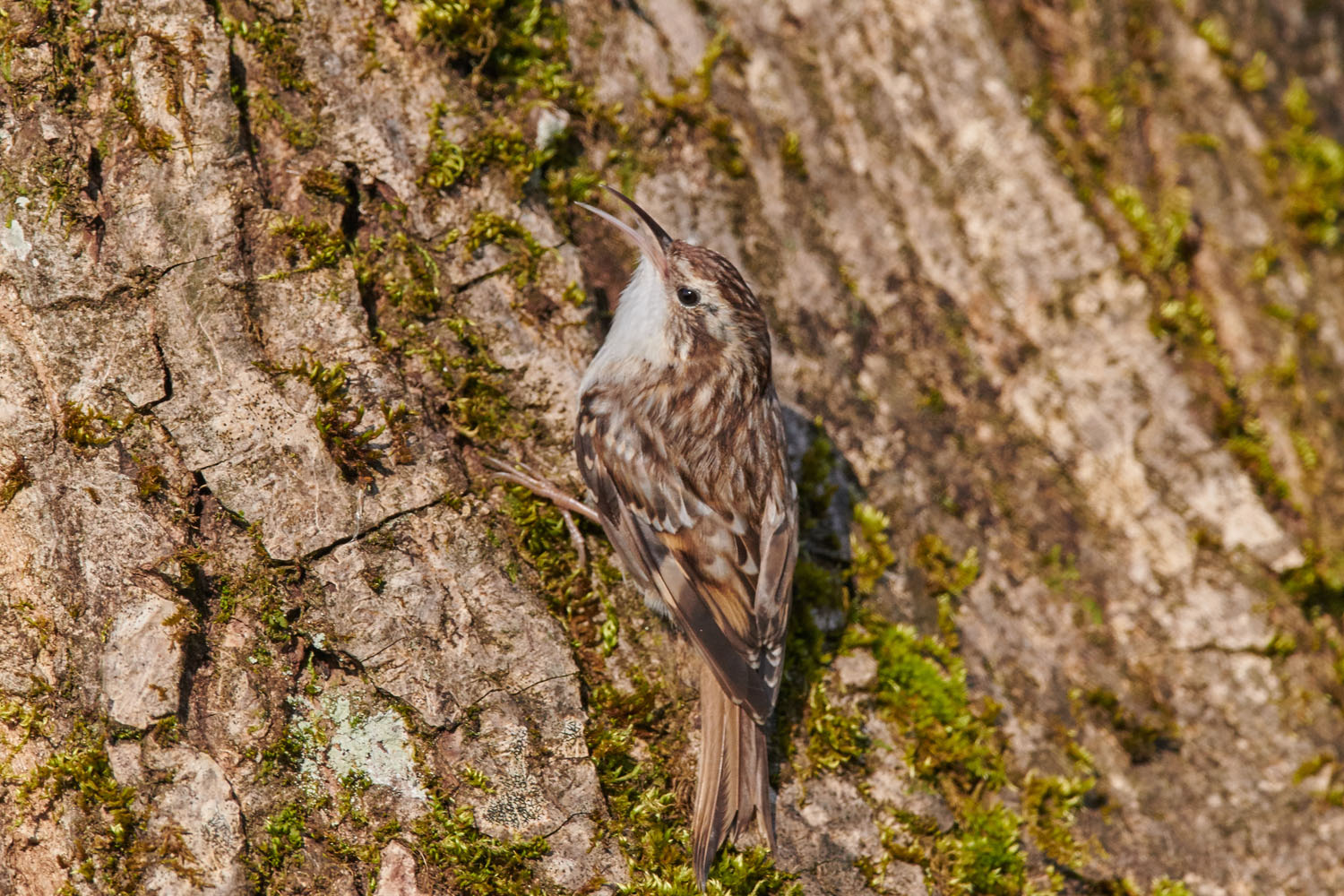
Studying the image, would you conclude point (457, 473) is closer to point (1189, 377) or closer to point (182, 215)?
point (182, 215)

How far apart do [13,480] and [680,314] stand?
185 centimetres

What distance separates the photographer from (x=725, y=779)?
245cm

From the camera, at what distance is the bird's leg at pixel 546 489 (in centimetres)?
262

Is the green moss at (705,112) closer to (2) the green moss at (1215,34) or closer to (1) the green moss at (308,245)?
(1) the green moss at (308,245)

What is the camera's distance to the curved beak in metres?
2.95

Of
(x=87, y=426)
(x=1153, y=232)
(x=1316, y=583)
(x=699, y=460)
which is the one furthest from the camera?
(x=1153, y=232)

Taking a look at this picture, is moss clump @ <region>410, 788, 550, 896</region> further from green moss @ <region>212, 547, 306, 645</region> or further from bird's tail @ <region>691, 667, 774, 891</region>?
green moss @ <region>212, 547, 306, 645</region>

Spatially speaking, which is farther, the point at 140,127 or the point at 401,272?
the point at 401,272

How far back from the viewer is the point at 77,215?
7.72 feet

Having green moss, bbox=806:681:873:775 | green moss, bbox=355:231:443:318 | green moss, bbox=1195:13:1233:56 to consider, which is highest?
green moss, bbox=1195:13:1233:56

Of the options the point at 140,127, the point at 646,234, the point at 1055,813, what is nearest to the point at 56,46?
the point at 140,127

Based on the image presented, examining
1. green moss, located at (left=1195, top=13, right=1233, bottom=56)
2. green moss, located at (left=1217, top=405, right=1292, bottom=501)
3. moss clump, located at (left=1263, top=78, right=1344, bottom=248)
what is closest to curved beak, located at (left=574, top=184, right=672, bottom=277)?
green moss, located at (left=1217, top=405, right=1292, bottom=501)

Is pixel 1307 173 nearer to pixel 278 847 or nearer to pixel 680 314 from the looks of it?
pixel 680 314

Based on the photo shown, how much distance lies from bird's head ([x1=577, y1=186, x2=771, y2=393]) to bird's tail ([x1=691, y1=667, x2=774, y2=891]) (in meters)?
1.02
